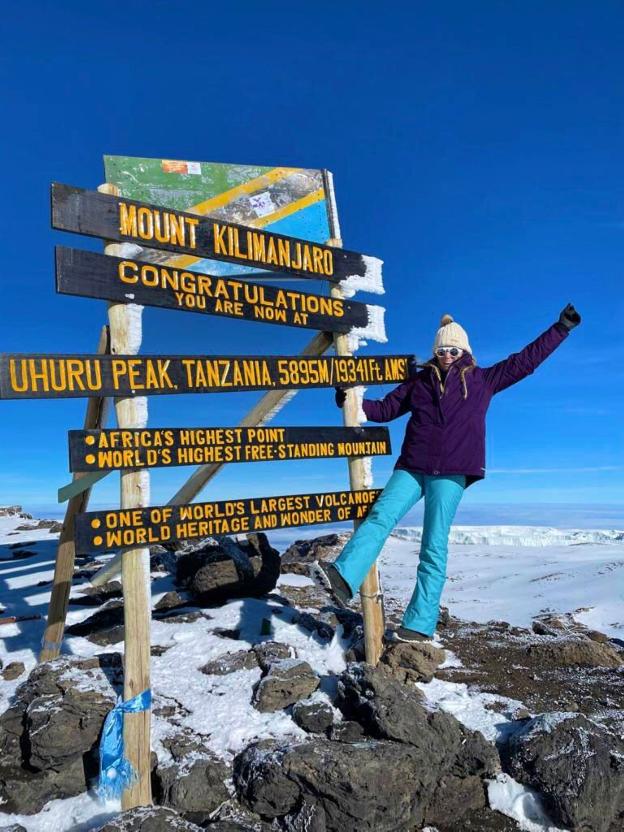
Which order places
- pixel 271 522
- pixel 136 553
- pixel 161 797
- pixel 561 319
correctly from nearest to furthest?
pixel 161 797 → pixel 136 553 → pixel 271 522 → pixel 561 319

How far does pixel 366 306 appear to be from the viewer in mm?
6559

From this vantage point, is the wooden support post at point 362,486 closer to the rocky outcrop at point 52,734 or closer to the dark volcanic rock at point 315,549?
the rocky outcrop at point 52,734

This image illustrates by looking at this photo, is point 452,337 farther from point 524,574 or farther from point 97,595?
point 524,574

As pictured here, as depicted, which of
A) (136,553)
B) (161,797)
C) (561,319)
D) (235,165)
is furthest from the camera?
(235,165)

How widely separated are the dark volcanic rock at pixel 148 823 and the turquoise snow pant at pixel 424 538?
2.47m

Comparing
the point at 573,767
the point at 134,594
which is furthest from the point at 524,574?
the point at 134,594

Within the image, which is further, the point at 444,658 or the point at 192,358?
the point at 444,658

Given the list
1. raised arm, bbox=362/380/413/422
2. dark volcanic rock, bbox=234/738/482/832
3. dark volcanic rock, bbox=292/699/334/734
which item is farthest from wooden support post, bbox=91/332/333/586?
dark volcanic rock, bbox=234/738/482/832

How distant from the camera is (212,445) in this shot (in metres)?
5.14

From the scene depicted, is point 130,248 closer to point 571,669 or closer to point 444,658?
point 444,658

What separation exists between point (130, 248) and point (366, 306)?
2.68 m

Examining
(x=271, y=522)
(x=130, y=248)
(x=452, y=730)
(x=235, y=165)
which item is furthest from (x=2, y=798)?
(x=235, y=165)

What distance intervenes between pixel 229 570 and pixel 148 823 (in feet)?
13.5

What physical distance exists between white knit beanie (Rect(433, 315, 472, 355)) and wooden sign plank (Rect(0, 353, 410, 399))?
24.7 inches
